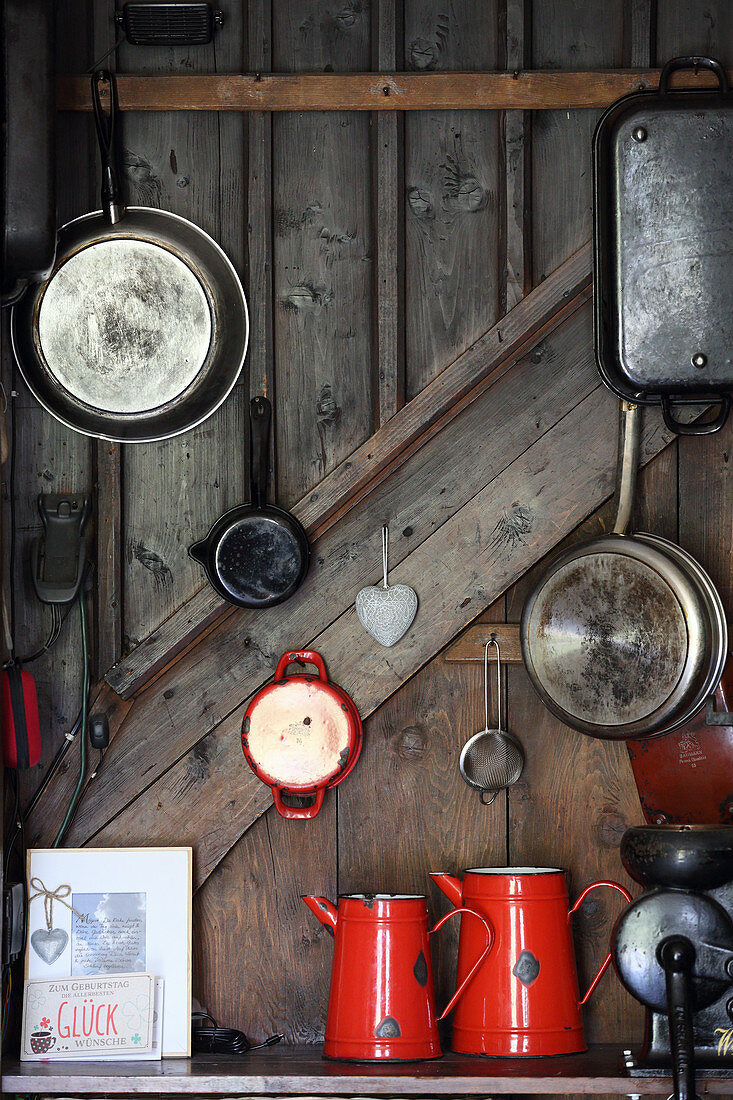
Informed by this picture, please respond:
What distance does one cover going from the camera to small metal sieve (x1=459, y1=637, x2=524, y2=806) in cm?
202

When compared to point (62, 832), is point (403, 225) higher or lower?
higher

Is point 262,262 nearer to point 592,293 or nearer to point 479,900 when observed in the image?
point 592,293

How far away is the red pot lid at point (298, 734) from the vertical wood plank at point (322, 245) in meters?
0.47

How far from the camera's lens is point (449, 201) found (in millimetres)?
2102

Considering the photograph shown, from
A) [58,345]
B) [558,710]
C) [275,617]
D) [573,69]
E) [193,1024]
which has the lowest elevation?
[193,1024]

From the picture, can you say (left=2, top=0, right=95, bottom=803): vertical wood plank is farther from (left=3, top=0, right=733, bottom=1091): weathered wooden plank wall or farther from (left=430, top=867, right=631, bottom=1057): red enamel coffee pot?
(left=430, top=867, right=631, bottom=1057): red enamel coffee pot

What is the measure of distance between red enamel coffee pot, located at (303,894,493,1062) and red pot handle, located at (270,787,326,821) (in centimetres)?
19

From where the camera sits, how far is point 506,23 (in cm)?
207

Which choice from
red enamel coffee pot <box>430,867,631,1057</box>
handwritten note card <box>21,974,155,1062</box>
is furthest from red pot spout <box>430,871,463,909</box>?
A: handwritten note card <box>21,974,155,1062</box>

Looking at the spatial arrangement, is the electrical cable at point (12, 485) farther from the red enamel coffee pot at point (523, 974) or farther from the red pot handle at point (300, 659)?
the red enamel coffee pot at point (523, 974)

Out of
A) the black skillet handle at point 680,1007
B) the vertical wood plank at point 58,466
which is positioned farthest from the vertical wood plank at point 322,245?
the black skillet handle at point 680,1007

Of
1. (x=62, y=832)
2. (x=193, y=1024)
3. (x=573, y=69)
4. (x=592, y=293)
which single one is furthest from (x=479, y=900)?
(x=573, y=69)

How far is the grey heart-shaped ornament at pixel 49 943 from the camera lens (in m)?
1.91

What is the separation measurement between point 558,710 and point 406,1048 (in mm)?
602
